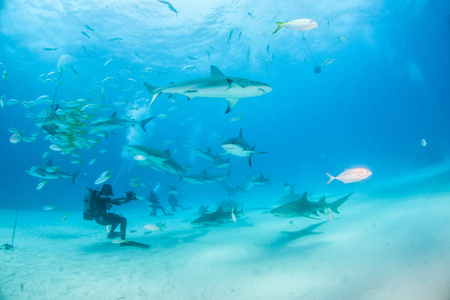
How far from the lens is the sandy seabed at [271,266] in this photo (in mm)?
3352

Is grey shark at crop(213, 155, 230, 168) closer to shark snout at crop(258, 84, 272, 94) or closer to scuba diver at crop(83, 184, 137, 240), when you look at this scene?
scuba diver at crop(83, 184, 137, 240)

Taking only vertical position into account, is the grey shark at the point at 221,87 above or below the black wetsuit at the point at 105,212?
above

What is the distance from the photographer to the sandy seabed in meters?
3.35

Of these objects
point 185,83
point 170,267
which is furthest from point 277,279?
point 185,83

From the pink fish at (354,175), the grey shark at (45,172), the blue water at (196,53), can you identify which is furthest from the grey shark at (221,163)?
the grey shark at (45,172)

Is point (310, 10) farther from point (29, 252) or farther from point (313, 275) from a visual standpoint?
point (29, 252)

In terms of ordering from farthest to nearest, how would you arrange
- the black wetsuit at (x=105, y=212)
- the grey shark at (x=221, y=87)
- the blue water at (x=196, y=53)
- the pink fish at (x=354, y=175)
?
the blue water at (x=196, y=53) < the black wetsuit at (x=105, y=212) < the pink fish at (x=354, y=175) < the grey shark at (x=221, y=87)

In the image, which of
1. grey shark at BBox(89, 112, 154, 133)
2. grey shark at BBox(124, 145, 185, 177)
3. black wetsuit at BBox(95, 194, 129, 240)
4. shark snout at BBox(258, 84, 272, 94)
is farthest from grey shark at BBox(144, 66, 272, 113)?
black wetsuit at BBox(95, 194, 129, 240)

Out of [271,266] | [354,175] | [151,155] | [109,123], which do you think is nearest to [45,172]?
[109,123]

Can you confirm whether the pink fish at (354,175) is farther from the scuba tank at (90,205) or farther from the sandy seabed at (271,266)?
the scuba tank at (90,205)

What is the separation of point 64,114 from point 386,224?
1143cm

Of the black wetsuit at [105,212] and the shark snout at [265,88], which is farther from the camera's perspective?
the black wetsuit at [105,212]

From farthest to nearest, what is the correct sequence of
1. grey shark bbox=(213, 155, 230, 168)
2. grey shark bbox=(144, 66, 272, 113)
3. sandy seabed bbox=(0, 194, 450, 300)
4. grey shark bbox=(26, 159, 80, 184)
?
grey shark bbox=(213, 155, 230, 168), grey shark bbox=(26, 159, 80, 184), grey shark bbox=(144, 66, 272, 113), sandy seabed bbox=(0, 194, 450, 300)

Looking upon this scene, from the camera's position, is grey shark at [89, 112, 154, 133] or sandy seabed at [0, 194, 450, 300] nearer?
sandy seabed at [0, 194, 450, 300]
